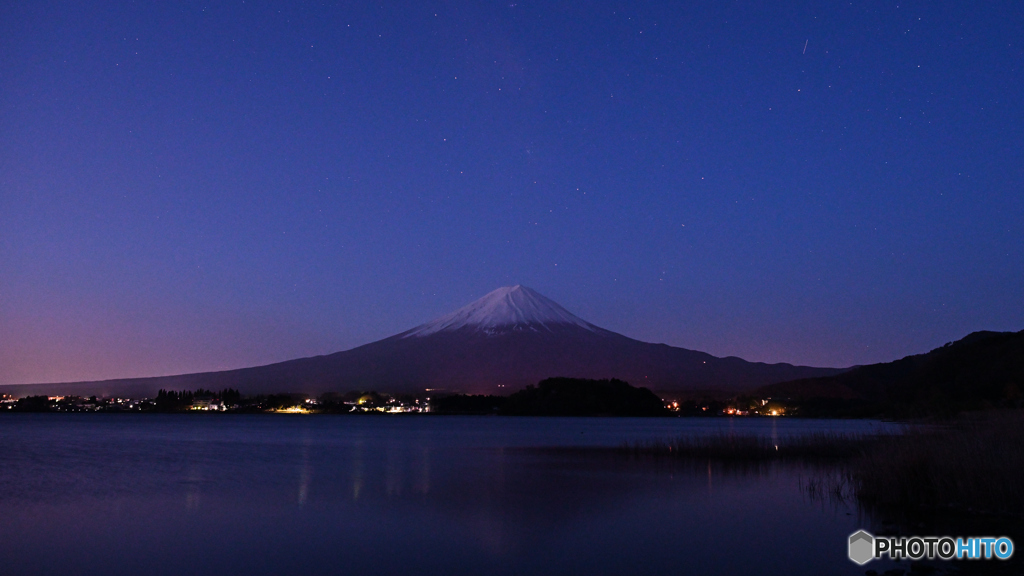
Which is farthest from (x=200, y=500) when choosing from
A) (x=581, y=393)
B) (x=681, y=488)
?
(x=581, y=393)

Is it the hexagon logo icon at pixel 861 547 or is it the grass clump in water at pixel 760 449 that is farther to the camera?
the grass clump in water at pixel 760 449

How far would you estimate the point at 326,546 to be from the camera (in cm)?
1152

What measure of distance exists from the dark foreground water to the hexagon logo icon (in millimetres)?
202

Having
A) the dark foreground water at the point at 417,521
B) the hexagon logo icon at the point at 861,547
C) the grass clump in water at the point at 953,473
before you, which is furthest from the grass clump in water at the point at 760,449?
the hexagon logo icon at the point at 861,547

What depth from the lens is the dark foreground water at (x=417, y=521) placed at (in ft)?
34.4

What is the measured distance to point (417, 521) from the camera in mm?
13828

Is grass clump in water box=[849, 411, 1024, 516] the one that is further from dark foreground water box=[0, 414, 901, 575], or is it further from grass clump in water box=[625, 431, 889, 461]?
grass clump in water box=[625, 431, 889, 461]

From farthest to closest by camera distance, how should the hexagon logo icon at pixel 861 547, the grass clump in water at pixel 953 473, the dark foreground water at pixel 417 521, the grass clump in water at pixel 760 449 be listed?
the grass clump in water at pixel 760 449 → the grass clump in water at pixel 953 473 → the hexagon logo icon at pixel 861 547 → the dark foreground water at pixel 417 521

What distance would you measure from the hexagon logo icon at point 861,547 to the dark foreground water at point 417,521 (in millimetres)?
202

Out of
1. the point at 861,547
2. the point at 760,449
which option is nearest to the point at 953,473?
the point at 861,547

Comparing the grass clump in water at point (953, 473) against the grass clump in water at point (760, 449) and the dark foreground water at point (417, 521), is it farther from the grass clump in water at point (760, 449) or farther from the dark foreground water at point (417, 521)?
the grass clump in water at point (760, 449)

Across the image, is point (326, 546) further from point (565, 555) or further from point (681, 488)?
point (681, 488)

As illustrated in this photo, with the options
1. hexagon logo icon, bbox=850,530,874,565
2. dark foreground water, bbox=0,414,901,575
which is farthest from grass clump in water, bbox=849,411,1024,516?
hexagon logo icon, bbox=850,530,874,565

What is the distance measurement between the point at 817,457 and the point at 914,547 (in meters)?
17.0
